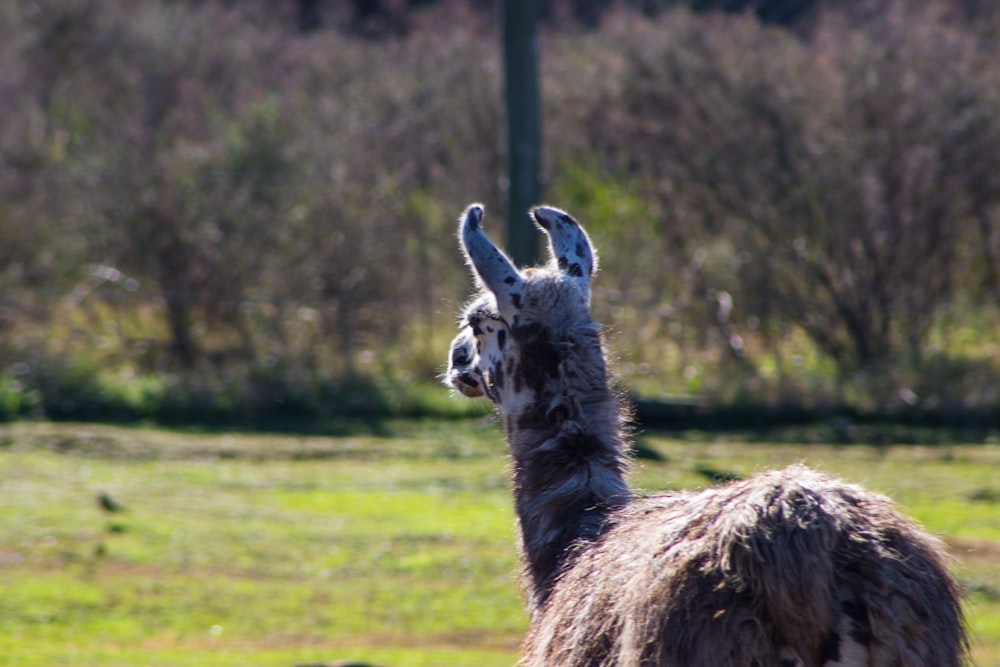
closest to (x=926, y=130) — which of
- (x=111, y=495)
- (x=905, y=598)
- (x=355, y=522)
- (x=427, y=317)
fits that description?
(x=427, y=317)

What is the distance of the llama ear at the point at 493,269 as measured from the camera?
505cm

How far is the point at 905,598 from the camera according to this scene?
11.2ft

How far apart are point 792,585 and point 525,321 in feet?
6.31

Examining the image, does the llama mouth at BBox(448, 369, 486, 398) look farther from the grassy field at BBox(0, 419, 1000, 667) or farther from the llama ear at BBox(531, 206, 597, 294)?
the grassy field at BBox(0, 419, 1000, 667)

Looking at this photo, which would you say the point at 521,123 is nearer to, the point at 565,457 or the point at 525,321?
the point at 525,321

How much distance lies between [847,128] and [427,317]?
17.7 ft

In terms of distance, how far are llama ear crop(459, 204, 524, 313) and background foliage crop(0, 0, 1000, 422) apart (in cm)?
970

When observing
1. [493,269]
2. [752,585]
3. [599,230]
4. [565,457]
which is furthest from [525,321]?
[599,230]

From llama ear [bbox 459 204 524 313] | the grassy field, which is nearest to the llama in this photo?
llama ear [bbox 459 204 524 313]

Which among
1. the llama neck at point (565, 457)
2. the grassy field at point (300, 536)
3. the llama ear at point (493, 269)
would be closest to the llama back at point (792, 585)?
the llama neck at point (565, 457)

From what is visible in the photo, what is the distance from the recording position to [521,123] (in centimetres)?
1460

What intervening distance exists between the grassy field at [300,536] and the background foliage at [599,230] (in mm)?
1514

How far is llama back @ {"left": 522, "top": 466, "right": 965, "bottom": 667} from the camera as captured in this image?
334cm

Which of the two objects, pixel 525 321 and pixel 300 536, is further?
pixel 300 536
